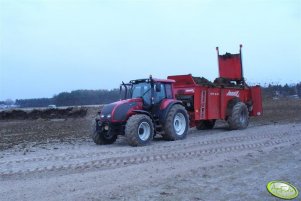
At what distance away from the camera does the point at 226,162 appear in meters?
A: 9.94

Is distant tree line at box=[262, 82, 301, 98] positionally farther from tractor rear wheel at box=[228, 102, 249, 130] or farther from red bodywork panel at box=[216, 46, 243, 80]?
tractor rear wheel at box=[228, 102, 249, 130]

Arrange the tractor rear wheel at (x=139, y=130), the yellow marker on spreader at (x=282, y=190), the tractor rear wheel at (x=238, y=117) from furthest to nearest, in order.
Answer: the tractor rear wheel at (x=238, y=117) < the tractor rear wheel at (x=139, y=130) < the yellow marker on spreader at (x=282, y=190)

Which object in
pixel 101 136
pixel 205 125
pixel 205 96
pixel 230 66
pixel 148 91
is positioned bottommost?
pixel 205 125

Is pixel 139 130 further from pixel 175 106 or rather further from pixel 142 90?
pixel 175 106

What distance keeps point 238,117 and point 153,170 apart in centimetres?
967

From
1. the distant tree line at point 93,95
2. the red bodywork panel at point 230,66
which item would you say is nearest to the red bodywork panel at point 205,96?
the red bodywork panel at point 230,66

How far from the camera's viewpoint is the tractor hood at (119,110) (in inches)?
527

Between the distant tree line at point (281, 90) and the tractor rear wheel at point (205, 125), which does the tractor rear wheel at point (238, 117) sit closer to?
the tractor rear wheel at point (205, 125)

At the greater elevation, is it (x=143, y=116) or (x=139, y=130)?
(x=143, y=116)

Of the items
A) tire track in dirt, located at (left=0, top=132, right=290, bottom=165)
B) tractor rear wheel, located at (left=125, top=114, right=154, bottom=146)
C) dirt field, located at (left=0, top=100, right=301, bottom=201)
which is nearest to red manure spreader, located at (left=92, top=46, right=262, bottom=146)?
tractor rear wheel, located at (left=125, top=114, right=154, bottom=146)

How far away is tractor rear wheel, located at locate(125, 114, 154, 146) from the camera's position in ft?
42.3

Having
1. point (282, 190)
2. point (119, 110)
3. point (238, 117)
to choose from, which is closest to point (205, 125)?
point (238, 117)

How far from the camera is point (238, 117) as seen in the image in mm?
18016

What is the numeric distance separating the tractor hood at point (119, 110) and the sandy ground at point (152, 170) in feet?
2.95
